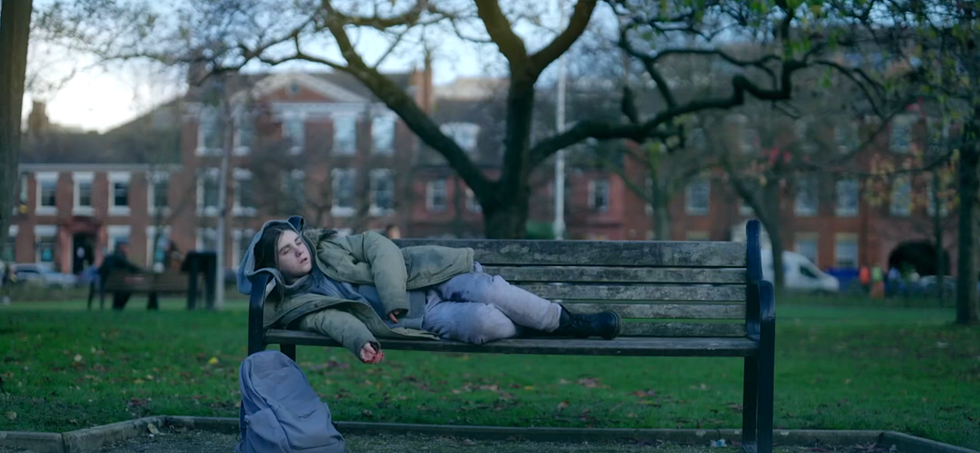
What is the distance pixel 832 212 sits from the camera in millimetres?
58000

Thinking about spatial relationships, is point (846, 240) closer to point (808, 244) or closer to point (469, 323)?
point (808, 244)

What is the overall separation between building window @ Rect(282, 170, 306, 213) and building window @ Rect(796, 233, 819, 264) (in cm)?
2787

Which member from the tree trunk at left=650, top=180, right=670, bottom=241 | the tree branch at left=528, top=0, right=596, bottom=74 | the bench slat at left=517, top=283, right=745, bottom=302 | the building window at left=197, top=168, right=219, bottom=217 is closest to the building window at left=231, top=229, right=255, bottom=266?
the building window at left=197, top=168, right=219, bottom=217

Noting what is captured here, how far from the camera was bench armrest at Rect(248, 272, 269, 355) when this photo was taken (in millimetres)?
5090

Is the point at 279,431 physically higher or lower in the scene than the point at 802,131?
lower

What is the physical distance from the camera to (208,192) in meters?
54.5

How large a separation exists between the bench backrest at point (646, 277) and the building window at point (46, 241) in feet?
205

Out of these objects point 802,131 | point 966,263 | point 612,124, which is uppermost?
point 802,131

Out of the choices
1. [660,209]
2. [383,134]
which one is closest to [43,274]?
[383,134]

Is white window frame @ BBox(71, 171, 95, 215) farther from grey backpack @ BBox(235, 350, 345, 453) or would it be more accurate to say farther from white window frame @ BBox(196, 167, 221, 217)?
grey backpack @ BBox(235, 350, 345, 453)

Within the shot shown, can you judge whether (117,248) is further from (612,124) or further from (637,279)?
(637,279)

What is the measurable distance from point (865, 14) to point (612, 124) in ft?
19.1

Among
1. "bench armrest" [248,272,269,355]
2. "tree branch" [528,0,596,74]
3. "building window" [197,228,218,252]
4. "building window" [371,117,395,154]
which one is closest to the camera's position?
"bench armrest" [248,272,269,355]

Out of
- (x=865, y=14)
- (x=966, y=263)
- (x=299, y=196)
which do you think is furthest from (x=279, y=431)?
(x=299, y=196)
